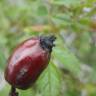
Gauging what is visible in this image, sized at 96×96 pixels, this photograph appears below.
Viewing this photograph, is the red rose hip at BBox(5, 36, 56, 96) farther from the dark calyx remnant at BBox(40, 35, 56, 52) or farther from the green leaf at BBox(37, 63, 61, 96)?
the green leaf at BBox(37, 63, 61, 96)

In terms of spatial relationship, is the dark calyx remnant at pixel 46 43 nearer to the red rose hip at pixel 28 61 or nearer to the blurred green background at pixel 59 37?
the red rose hip at pixel 28 61

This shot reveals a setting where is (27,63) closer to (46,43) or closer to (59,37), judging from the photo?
(46,43)

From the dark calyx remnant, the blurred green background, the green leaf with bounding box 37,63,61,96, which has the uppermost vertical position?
the dark calyx remnant

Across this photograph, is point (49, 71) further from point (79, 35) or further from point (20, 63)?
point (79, 35)

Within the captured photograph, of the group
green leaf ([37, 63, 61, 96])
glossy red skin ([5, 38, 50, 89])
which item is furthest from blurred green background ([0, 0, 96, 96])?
glossy red skin ([5, 38, 50, 89])

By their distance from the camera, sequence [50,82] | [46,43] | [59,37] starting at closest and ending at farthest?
1. [46,43]
2. [50,82]
3. [59,37]

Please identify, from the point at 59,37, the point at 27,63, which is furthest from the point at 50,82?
the point at 59,37
